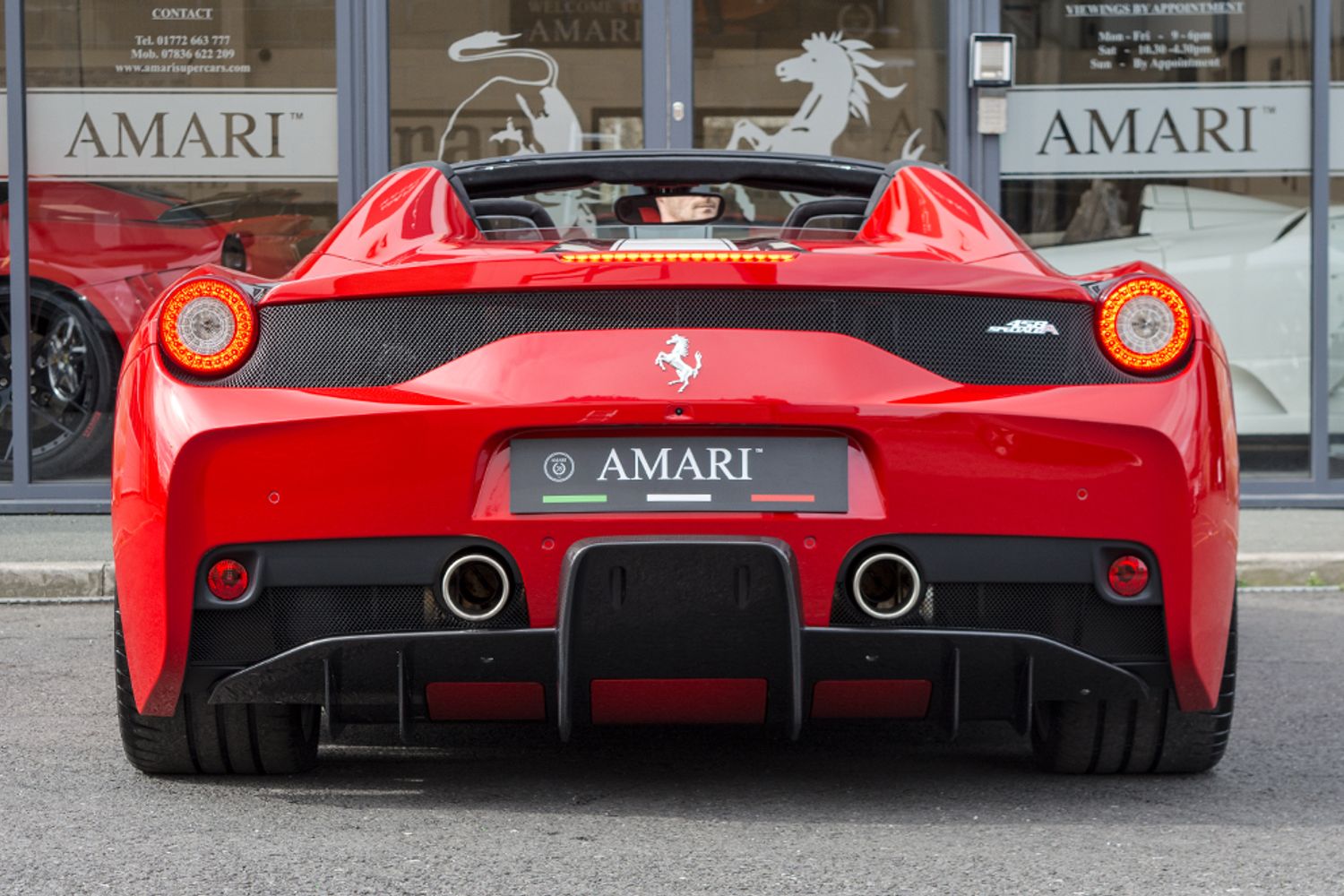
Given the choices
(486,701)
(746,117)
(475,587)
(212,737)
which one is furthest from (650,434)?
(746,117)

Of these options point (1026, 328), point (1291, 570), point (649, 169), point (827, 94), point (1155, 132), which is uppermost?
point (827, 94)

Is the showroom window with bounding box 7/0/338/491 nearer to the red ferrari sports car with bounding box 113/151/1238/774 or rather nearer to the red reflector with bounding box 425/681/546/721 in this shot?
the red ferrari sports car with bounding box 113/151/1238/774

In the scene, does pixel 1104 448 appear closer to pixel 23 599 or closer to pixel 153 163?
pixel 23 599

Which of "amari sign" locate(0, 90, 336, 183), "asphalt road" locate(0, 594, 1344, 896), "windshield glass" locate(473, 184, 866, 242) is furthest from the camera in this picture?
"amari sign" locate(0, 90, 336, 183)

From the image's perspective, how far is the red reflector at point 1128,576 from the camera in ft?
11.0

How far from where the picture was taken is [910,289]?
336 centimetres

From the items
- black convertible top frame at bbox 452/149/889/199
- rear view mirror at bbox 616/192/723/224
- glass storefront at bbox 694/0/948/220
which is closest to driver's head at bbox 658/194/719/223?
rear view mirror at bbox 616/192/723/224

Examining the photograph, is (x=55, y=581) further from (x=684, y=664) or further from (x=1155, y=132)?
(x=1155, y=132)

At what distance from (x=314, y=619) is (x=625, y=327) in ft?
2.43

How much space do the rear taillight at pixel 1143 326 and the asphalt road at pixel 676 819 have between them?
84cm

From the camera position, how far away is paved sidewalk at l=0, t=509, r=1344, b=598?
712 centimetres

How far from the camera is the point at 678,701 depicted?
3.40m

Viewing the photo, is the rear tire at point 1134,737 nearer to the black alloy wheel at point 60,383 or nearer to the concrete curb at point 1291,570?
the concrete curb at point 1291,570

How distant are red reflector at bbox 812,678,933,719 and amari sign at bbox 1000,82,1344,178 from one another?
6687 mm
